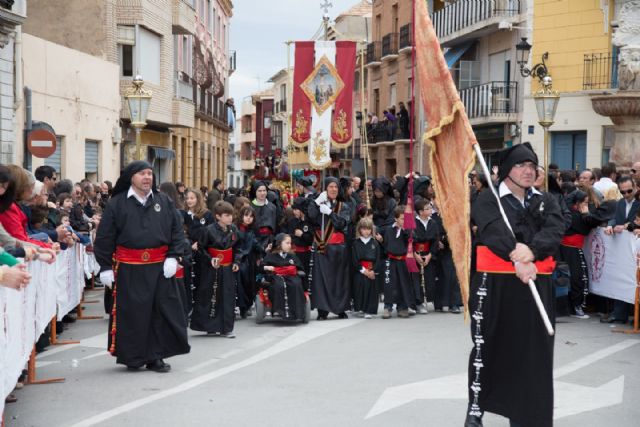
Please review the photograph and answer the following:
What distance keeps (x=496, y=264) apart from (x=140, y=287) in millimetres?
3959

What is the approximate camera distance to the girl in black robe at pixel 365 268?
1363 centimetres

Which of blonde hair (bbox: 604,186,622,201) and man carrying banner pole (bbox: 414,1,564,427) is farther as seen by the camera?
blonde hair (bbox: 604,186,622,201)

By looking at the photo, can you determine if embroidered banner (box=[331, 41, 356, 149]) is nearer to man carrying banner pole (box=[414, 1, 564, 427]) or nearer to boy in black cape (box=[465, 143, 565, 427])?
man carrying banner pole (box=[414, 1, 564, 427])

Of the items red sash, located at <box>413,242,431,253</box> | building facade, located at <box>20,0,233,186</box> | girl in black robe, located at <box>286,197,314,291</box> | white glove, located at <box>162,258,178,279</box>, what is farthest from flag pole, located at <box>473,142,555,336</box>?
building facade, located at <box>20,0,233,186</box>

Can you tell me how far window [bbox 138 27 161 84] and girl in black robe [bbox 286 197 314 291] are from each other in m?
18.2

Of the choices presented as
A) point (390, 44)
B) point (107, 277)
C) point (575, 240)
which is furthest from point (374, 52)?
point (107, 277)

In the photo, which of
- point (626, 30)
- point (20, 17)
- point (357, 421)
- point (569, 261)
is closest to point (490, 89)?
point (626, 30)

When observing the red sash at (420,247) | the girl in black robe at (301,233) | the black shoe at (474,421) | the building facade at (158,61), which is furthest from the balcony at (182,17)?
the black shoe at (474,421)

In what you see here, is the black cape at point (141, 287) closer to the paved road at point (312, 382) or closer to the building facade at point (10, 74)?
the paved road at point (312, 382)

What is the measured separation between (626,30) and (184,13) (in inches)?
692

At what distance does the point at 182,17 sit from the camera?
3569 cm

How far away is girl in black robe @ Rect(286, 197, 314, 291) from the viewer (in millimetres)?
13938

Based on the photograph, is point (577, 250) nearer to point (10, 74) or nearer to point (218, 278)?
point (218, 278)

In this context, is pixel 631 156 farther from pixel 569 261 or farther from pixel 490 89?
pixel 490 89
